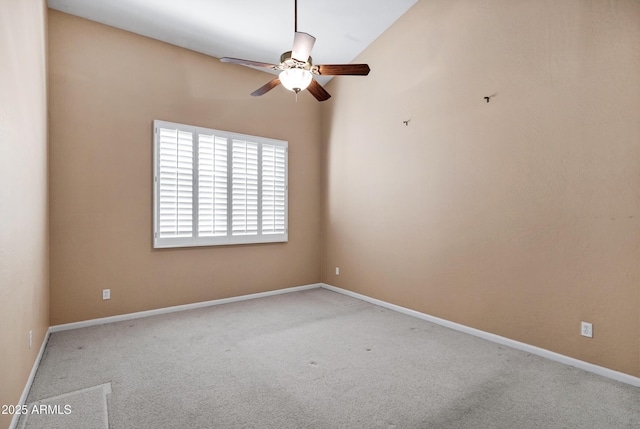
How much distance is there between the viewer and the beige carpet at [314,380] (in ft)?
6.70

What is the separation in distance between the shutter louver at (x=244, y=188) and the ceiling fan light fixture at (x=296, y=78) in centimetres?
202

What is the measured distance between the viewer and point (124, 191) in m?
3.88

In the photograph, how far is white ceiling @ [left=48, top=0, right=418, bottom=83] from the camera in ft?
11.8

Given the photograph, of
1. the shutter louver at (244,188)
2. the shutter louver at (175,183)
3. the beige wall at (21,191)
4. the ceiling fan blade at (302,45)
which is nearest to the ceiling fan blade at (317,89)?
the ceiling fan blade at (302,45)

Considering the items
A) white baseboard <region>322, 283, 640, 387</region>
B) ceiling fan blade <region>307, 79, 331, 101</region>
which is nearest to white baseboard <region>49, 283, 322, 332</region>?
white baseboard <region>322, 283, 640, 387</region>

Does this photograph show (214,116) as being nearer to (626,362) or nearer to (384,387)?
(384,387)

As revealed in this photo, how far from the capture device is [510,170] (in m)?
3.19

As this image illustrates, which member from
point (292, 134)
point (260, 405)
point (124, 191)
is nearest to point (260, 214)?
point (292, 134)

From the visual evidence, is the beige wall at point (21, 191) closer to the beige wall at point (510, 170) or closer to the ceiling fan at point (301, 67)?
the ceiling fan at point (301, 67)

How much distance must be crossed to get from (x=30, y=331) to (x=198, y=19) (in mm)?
3454

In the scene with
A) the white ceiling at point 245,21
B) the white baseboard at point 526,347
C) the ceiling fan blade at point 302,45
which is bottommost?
the white baseboard at point 526,347

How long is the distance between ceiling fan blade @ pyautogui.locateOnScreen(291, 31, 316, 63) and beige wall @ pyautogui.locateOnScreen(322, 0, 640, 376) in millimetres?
1916

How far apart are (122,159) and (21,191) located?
1.70m

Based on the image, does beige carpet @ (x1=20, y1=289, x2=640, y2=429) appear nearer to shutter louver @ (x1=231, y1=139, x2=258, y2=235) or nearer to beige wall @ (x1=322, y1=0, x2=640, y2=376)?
beige wall @ (x1=322, y1=0, x2=640, y2=376)
